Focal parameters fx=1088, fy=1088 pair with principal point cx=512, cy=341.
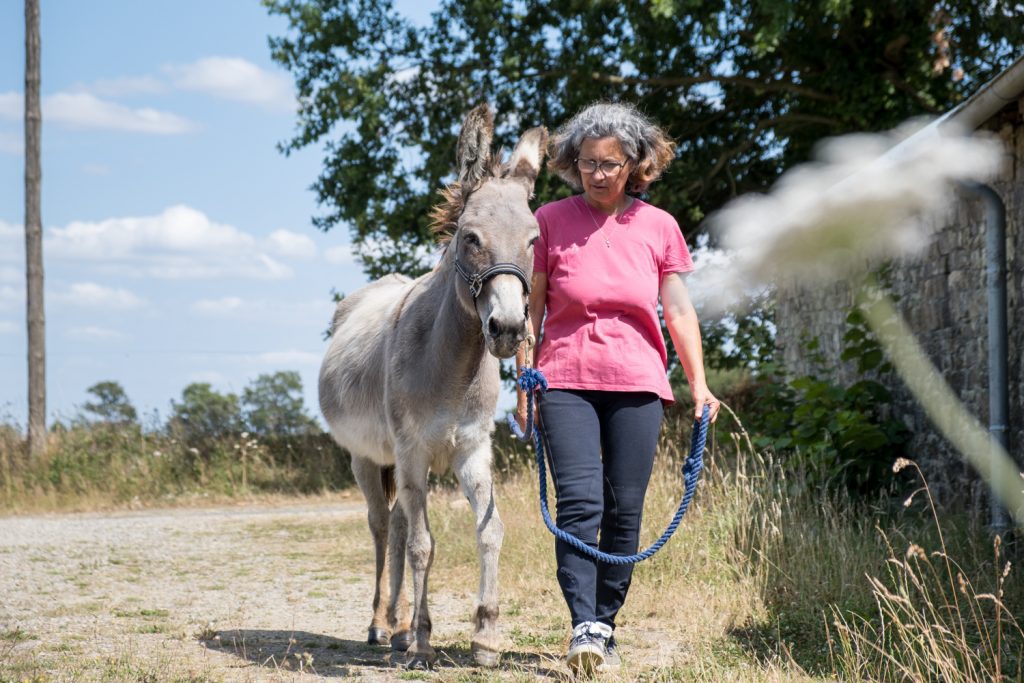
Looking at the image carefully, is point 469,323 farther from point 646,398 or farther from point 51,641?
point 51,641

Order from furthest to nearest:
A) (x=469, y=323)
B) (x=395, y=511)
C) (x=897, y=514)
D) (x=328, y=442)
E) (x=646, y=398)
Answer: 1. (x=328, y=442)
2. (x=897, y=514)
3. (x=395, y=511)
4. (x=469, y=323)
5. (x=646, y=398)

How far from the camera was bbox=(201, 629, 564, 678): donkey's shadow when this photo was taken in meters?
4.88

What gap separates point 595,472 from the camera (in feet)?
14.1

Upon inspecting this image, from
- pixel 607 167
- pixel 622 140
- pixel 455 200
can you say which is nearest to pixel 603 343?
pixel 607 167

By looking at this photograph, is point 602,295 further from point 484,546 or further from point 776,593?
point 776,593

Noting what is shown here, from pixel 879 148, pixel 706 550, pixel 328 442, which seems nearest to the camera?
pixel 706 550

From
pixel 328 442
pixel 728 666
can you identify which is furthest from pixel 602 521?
pixel 328 442

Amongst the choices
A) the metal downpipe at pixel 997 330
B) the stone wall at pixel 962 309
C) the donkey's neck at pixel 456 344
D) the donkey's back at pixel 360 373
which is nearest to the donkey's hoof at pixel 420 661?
the donkey's back at pixel 360 373

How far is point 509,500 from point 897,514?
3.01m

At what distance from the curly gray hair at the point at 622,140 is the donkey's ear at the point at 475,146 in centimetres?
30

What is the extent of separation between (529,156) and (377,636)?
2.69 m

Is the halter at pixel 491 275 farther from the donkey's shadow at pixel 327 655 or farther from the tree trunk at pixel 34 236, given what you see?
the tree trunk at pixel 34 236

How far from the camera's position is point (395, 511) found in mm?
5500

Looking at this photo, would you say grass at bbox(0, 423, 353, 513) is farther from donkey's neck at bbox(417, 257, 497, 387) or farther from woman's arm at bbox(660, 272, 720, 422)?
woman's arm at bbox(660, 272, 720, 422)
